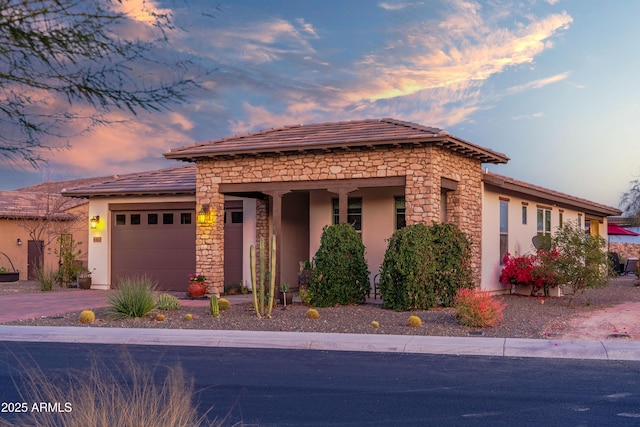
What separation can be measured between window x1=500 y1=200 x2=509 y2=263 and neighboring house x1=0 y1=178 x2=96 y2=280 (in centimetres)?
1859

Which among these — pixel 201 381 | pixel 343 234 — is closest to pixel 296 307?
pixel 343 234

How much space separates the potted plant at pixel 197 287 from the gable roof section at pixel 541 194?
8.78m

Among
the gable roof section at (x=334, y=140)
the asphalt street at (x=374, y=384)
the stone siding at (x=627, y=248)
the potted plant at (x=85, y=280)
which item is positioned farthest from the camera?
the stone siding at (x=627, y=248)

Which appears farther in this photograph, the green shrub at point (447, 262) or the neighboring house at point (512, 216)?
the neighboring house at point (512, 216)

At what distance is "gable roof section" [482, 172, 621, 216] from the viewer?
2216cm

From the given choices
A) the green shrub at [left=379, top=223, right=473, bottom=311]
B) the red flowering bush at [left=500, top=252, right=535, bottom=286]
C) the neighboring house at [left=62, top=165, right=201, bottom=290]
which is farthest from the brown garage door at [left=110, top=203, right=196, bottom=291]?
the red flowering bush at [left=500, top=252, right=535, bottom=286]

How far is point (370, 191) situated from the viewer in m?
22.2

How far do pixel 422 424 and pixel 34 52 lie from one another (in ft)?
16.9

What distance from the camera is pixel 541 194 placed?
82.1 feet

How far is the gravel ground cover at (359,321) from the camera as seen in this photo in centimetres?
1517

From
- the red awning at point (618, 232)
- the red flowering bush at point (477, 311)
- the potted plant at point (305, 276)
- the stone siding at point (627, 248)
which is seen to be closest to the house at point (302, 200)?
the potted plant at point (305, 276)

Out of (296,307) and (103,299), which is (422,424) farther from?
(103,299)

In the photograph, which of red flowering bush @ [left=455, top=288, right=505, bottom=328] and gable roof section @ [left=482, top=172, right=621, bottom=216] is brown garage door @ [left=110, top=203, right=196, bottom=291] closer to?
gable roof section @ [left=482, top=172, right=621, bottom=216]

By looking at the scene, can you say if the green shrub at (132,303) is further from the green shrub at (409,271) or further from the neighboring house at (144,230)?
the neighboring house at (144,230)
